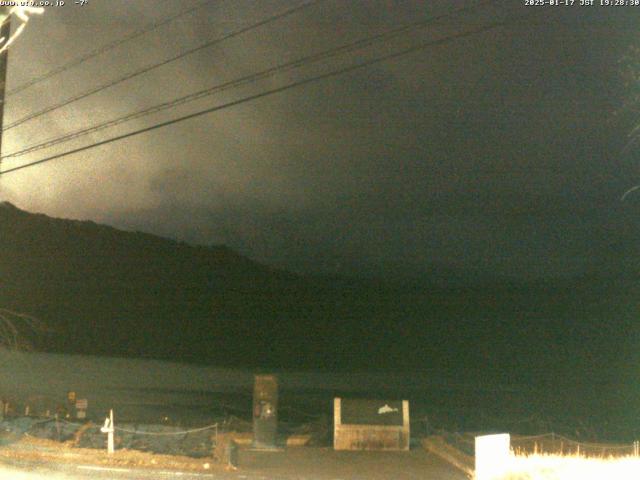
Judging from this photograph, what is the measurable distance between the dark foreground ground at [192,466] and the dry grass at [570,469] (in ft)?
10.9

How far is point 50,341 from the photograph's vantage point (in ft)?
266

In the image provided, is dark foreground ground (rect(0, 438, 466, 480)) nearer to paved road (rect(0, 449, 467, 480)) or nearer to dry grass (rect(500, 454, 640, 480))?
paved road (rect(0, 449, 467, 480))

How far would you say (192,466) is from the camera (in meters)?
18.4

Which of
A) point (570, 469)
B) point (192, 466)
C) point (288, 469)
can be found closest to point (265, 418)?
point (288, 469)

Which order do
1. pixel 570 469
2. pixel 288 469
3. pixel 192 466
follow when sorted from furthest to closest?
pixel 288 469 → pixel 192 466 → pixel 570 469

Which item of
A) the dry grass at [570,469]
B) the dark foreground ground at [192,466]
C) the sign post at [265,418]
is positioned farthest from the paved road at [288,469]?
the dry grass at [570,469]

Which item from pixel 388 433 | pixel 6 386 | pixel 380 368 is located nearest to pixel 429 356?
pixel 380 368

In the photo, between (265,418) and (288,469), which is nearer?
(288,469)

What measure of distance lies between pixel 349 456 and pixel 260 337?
9021 centimetres

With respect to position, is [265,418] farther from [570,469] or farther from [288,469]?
[570,469]

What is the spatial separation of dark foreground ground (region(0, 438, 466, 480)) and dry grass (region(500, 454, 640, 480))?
10.9ft

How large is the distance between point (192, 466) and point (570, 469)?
30.4 ft

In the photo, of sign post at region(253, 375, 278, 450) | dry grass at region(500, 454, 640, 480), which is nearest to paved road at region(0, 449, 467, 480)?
sign post at region(253, 375, 278, 450)

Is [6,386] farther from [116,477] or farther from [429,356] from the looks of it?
[429,356]
